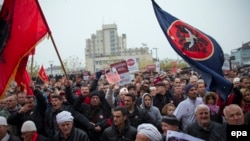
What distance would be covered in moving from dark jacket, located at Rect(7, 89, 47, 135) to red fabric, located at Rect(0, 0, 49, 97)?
1.43m

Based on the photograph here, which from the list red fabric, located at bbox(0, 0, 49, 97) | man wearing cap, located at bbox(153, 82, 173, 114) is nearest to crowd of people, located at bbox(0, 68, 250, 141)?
red fabric, located at bbox(0, 0, 49, 97)

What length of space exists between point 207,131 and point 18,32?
3430 mm

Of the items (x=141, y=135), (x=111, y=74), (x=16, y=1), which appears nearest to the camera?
(x=141, y=135)

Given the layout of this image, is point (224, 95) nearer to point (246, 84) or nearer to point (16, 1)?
point (246, 84)

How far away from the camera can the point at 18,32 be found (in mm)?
5145

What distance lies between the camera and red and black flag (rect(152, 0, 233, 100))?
4.94 meters

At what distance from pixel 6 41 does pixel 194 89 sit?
3678 millimetres

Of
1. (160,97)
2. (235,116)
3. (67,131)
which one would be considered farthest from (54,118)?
(235,116)

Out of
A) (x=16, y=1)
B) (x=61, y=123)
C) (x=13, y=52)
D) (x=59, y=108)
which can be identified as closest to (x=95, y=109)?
(x=59, y=108)

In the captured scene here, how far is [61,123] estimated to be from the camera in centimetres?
502

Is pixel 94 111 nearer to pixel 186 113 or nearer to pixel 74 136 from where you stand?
pixel 74 136

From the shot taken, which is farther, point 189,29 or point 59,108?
point 59,108

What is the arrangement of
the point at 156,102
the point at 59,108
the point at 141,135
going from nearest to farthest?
1. the point at 141,135
2. the point at 59,108
3. the point at 156,102

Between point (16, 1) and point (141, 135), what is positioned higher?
point (16, 1)
